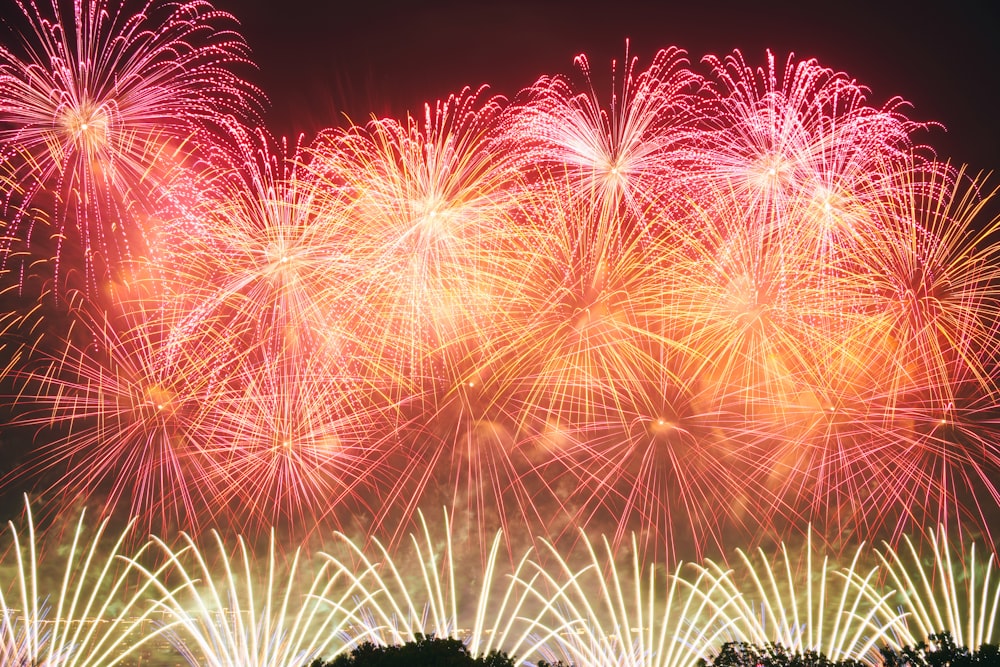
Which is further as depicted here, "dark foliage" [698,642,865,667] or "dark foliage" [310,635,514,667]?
"dark foliage" [698,642,865,667]

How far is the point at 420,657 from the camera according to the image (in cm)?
1645

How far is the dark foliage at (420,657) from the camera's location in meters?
16.2

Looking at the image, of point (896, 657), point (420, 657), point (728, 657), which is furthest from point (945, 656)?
point (420, 657)

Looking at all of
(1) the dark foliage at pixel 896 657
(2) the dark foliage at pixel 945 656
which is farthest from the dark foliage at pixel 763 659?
(2) the dark foliage at pixel 945 656

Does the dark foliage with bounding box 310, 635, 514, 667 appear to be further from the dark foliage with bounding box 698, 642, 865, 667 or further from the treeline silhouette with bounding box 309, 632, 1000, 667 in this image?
the dark foliage with bounding box 698, 642, 865, 667

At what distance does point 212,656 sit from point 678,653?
15.6 m

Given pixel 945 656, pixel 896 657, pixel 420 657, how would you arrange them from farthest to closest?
pixel 896 657 < pixel 945 656 < pixel 420 657

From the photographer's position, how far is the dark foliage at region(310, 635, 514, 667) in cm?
1620

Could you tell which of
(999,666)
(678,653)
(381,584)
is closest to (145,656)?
(381,584)

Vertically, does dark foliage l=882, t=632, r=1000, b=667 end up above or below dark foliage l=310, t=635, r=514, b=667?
below

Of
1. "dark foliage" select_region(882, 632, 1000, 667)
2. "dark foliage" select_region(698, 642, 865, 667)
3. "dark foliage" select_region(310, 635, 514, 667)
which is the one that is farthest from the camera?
"dark foliage" select_region(698, 642, 865, 667)

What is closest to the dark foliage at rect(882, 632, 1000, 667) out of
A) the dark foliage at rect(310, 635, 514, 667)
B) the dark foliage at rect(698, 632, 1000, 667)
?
the dark foliage at rect(698, 632, 1000, 667)

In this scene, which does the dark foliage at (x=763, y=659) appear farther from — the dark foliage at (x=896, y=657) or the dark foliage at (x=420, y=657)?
the dark foliage at (x=420, y=657)

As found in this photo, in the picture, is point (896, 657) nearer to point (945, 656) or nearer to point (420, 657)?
point (945, 656)
